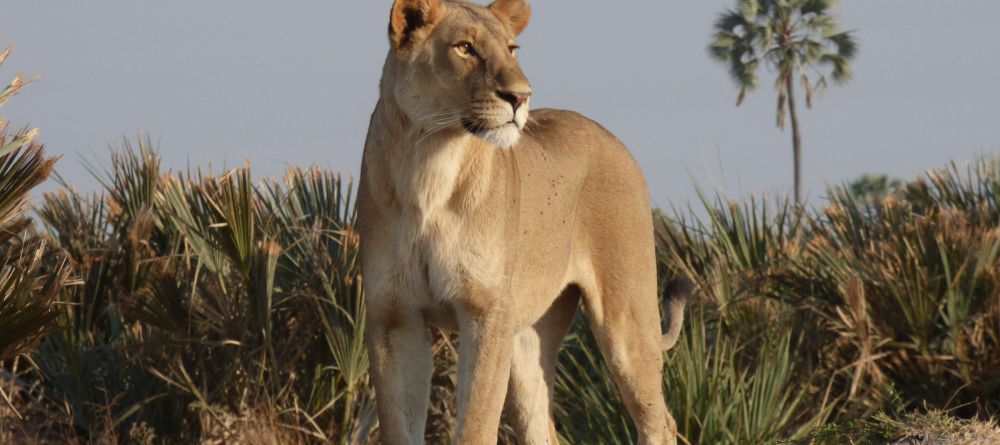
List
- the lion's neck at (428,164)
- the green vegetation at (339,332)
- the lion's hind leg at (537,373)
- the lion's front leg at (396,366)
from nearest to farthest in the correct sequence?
the lion's neck at (428,164) < the lion's front leg at (396,366) < the lion's hind leg at (537,373) < the green vegetation at (339,332)

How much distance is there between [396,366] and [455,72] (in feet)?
3.50

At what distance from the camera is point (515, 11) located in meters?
5.32

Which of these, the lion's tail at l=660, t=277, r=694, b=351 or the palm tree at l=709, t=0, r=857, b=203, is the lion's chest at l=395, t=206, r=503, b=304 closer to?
the lion's tail at l=660, t=277, r=694, b=351

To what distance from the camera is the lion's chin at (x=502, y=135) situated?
4.59 metres

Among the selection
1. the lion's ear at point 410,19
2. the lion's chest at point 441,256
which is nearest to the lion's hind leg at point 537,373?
the lion's chest at point 441,256

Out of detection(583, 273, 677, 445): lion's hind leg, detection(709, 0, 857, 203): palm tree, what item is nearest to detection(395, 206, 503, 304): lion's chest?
detection(583, 273, 677, 445): lion's hind leg

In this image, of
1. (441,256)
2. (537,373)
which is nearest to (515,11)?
(441,256)

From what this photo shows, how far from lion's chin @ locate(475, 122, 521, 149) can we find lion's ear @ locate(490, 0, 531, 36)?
76cm

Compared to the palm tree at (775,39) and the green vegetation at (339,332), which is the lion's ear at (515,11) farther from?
the palm tree at (775,39)

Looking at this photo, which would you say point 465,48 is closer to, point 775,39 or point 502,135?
point 502,135

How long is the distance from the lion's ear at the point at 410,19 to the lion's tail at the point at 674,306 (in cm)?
241

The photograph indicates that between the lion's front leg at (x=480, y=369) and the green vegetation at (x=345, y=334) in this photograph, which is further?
the green vegetation at (x=345, y=334)

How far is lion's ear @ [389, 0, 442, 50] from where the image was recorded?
15.7ft

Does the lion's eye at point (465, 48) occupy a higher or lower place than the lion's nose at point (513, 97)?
higher
